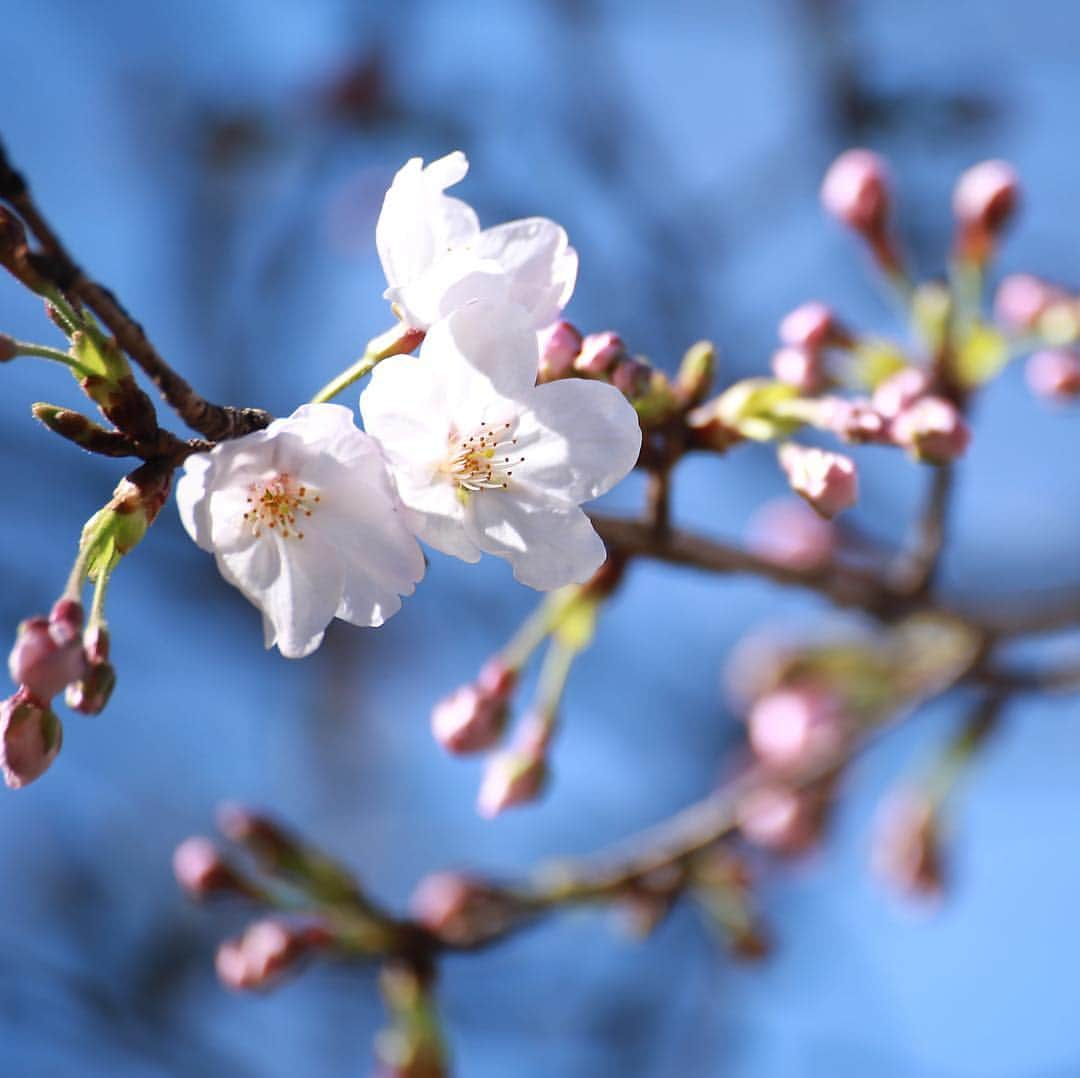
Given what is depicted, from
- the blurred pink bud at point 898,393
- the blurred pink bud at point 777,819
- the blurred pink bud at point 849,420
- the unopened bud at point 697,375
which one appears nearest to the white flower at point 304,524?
the unopened bud at point 697,375

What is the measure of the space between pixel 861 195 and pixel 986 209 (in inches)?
9.4

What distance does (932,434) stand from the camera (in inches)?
70.6

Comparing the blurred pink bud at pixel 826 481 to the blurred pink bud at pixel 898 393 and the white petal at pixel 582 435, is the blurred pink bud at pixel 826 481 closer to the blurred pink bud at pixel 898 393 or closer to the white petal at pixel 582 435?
the blurred pink bud at pixel 898 393

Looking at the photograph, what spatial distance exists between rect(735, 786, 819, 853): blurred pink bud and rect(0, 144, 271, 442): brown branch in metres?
1.47

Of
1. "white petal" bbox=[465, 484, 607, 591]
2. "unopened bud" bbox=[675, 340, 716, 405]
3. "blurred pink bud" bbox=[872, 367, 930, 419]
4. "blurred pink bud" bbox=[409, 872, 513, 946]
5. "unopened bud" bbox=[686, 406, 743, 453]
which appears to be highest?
"white petal" bbox=[465, 484, 607, 591]

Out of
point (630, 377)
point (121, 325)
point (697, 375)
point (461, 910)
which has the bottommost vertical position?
point (461, 910)

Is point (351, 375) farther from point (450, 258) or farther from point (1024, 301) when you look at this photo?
point (1024, 301)

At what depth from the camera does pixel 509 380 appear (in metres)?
1.53

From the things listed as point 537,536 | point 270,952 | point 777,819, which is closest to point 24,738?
point 537,536

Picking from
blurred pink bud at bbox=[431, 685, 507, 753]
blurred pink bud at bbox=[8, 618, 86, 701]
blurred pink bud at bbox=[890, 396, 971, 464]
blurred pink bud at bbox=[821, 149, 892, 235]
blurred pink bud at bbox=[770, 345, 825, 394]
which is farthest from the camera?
blurred pink bud at bbox=[821, 149, 892, 235]

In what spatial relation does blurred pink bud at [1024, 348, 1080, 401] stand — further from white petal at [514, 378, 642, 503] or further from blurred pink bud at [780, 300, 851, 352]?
white petal at [514, 378, 642, 503]

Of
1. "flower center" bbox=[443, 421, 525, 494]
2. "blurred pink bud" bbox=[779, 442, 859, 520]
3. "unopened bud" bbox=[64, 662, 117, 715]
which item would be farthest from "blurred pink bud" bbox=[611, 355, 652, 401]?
"unopened bud" bbox=[64, 662, 117, 715]

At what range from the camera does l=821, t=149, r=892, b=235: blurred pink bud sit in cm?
250

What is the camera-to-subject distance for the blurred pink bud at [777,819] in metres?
2.58
